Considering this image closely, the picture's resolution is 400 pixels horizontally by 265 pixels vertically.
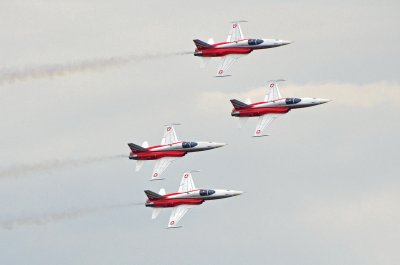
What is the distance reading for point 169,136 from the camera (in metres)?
127

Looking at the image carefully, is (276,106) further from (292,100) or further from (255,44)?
(255,44)

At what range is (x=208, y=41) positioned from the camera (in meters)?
125

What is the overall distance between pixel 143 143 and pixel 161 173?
390 cm

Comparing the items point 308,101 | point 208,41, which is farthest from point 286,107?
point 208,41

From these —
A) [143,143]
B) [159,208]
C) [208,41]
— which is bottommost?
[159,208]

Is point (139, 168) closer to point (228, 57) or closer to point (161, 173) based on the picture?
point (161, 173)

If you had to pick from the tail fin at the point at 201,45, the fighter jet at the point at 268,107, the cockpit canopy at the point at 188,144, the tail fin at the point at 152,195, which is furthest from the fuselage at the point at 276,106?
the tail fin at the point at 152,195

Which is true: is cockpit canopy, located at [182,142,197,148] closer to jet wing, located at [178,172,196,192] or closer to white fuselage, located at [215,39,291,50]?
jet wing, located at [178,172,196,192]

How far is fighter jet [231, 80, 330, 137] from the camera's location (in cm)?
12569

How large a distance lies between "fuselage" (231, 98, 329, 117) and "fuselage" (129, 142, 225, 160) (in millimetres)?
4455

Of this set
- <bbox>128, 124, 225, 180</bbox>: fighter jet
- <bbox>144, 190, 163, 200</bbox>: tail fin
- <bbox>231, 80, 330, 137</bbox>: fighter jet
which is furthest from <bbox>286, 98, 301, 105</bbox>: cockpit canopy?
<bbox>144, 190, 163, 200</bbox>: tail fin

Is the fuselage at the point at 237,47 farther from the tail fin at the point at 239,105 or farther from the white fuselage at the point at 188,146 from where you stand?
the white fuselage at the point at 188,146

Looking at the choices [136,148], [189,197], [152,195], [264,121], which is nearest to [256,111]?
[264,121]

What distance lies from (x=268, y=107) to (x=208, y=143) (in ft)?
24.5
